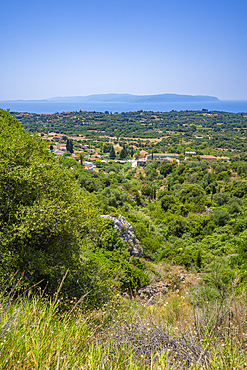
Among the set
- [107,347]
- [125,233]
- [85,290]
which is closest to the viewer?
[107,347]

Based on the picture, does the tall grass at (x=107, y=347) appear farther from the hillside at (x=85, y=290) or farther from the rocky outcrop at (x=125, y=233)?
the rocky outcrop at (x=125, y=233)

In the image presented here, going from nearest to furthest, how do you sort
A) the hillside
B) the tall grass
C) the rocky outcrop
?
1. the tall grass
2. the hillside
3. the rocky outcrop

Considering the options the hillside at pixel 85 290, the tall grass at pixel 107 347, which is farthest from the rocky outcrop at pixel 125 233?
the tall grass at pixel 107 347

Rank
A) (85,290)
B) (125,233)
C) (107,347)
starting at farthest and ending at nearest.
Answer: (125,233), (85,290), (107,347)

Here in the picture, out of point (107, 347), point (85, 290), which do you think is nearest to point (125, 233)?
point (85, 290)

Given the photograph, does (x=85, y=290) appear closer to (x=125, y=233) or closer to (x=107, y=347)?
(x=107, y=347)

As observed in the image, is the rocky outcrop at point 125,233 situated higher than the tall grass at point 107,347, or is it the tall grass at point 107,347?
the tall grass at point 107,347

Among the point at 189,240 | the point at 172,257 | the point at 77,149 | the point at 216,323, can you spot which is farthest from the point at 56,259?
the point at 77,149

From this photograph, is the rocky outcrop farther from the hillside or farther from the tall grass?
the tall grass

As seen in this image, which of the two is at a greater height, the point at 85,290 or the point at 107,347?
the point at 107,347

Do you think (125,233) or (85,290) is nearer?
(85,290)

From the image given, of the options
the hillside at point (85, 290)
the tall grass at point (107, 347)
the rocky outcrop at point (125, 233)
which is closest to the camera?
the tall grass at point (107, 347)

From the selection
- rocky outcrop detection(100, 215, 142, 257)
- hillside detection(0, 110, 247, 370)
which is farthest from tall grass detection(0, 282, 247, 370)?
rocky outcrop detection(100, 215, 142, 257)

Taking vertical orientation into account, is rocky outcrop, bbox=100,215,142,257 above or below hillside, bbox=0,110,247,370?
below
